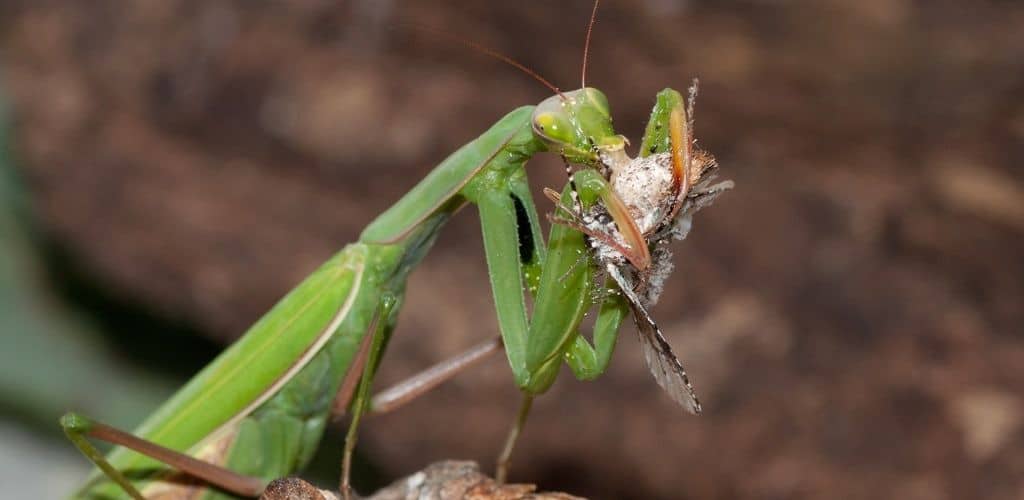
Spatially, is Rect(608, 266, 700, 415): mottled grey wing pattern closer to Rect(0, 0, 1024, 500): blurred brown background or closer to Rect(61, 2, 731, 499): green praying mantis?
Rect(61, 2, 731, 499): green praying mantis

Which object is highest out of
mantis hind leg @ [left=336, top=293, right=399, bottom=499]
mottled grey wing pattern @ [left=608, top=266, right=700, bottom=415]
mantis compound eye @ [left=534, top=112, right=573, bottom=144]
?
mantis compound eye @ [left=534, top=112, right=573, bottom=144]

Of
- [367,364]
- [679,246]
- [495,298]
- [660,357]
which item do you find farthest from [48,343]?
[660,357]

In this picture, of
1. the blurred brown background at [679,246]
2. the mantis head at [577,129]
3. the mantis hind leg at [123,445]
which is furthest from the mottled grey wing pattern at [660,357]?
the blurred brown background at [679,246]

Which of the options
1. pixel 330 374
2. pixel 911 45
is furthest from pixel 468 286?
pixel 911 45

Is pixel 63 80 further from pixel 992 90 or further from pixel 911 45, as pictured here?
pixel 992 90

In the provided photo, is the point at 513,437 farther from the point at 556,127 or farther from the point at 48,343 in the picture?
the point at 48,343

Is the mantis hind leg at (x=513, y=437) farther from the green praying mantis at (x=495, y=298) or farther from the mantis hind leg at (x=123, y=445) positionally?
the mantis hind leg at (x=123, y=445)

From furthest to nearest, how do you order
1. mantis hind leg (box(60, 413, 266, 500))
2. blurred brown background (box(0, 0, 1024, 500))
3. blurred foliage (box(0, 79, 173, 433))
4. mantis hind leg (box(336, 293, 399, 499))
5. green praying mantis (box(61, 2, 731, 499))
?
1. blurred foliage (box(0, 79, 173, 433))
2. blurred brown background (box(0, 0, 1024, 500))
3. mantis hind leg (box(60, 413, 266, 500))
4. mantis hind leg (box(336, 293, 399, 499))
5. green praying mantis (box(61, 2, 731, 499))

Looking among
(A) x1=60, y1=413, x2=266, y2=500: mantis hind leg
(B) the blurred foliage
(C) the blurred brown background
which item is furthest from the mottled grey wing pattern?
(B) the blurred foliage
